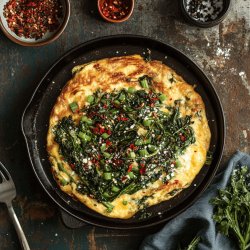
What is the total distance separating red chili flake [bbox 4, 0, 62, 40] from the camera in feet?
14.9

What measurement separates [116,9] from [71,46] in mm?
528

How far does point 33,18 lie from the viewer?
15.0 ft

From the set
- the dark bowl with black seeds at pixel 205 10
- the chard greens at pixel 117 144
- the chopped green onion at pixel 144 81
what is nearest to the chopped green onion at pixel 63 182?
the chard greens at pixel 117 144

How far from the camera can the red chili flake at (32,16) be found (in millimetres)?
4547

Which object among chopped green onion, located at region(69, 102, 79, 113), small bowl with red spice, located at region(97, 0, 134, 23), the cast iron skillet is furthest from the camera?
small bowl with red spice, located at region(97, 0, 134, 23)

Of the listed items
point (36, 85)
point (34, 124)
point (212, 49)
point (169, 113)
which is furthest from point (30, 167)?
point (212, 49)

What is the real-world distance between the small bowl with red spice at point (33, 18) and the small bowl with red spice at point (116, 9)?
0.35 meters

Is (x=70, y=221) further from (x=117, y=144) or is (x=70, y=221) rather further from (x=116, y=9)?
(x=116, y=9)

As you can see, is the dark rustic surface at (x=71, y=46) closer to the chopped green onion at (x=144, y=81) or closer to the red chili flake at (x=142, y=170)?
the chopped green onion at (x=144, y=81)

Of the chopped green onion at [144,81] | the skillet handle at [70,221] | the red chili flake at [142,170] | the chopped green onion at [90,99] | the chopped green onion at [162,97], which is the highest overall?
the chopped green onion at [144,81]

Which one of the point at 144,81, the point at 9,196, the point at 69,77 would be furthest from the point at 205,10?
the point at 9,196

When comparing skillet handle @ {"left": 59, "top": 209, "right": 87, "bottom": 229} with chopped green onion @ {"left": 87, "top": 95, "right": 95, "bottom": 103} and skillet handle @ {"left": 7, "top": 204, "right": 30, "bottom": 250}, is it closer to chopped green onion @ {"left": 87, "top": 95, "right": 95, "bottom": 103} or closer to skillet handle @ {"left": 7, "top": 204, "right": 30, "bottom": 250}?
skillet handle @ {"left": 7, "top": 204, "right": 30, "bottom": 250}

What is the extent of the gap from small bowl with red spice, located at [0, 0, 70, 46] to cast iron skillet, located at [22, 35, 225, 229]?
33 centimetres

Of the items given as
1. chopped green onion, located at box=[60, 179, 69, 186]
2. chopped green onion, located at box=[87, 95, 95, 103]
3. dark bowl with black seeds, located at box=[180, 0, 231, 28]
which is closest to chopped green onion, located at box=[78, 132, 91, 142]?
chopped green onion, located at box=[87, 95, 95, 103]
